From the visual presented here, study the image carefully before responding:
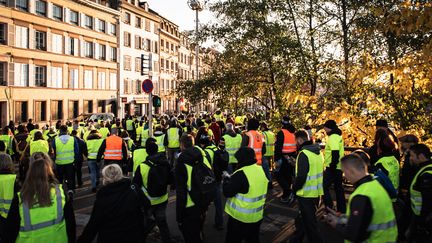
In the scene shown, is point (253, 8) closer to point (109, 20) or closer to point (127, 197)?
point (127, 197)

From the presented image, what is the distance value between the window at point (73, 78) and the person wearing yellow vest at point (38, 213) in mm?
37181

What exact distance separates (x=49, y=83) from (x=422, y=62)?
1411 inches

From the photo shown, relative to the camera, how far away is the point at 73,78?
38781mm

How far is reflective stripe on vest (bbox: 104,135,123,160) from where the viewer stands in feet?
30.9

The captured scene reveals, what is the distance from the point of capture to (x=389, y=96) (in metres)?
9.39

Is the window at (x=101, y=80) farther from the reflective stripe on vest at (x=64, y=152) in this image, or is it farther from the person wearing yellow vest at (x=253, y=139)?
the person wearing yellow vest at (x=253, y=139)

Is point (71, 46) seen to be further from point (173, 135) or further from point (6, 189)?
point (6, 189)

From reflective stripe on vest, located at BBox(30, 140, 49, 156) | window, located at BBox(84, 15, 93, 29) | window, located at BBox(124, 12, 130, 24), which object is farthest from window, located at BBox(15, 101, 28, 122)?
reflective stripe on vest, located at BBox(30, 140, 49, 156)

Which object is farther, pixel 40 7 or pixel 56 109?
pixel 56 109

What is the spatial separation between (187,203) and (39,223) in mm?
2135

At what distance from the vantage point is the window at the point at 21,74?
31.9 metres

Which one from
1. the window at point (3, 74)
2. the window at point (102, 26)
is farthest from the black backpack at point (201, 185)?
the window at point (102, 26)

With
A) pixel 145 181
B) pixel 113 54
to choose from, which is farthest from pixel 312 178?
pixel 113 54

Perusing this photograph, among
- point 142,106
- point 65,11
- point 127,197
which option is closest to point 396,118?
point 127,197
